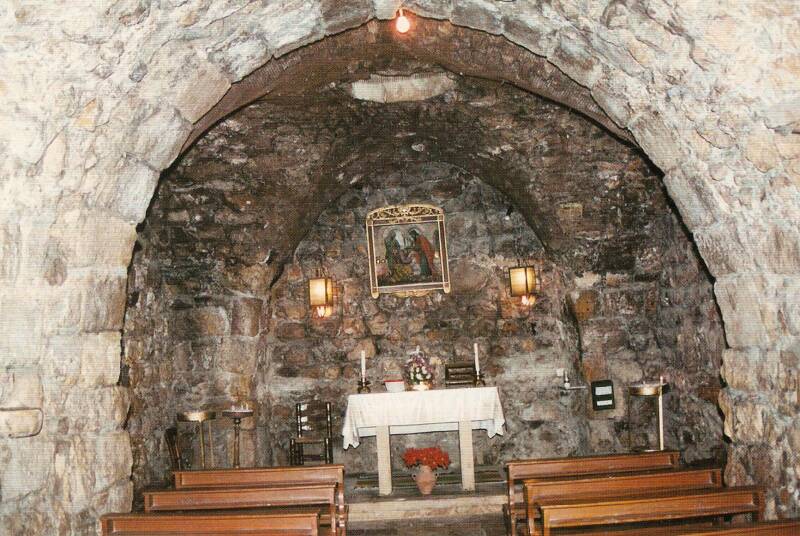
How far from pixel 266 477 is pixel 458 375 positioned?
12.1ft

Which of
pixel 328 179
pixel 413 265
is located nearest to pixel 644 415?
pixel 413 265

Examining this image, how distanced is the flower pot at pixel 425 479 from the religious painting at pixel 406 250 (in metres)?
2.32

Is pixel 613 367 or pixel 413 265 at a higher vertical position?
pixel 413 265

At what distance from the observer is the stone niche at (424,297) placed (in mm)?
7012

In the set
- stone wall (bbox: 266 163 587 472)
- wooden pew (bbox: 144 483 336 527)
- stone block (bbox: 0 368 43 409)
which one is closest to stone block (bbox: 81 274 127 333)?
stone block (bbox: 0 368 43 409)

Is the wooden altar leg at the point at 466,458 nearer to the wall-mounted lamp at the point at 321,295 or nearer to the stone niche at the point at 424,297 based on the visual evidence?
the stone niche at the point at 424,297

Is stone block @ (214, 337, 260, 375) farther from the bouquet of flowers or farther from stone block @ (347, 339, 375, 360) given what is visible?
the bouquet of flowers

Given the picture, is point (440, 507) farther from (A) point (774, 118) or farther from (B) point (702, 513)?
(A) point (774, 118)

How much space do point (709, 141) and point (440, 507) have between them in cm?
410

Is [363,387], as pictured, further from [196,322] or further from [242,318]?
[196,322]

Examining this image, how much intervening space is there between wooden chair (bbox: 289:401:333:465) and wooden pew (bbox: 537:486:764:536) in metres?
4.56

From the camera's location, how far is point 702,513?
12.8 feet

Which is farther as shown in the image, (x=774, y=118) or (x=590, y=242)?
(x=590, y=242)

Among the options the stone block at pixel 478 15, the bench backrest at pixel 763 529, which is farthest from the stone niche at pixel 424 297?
the bench backrest at pixel 763 529
